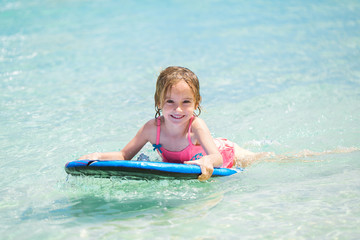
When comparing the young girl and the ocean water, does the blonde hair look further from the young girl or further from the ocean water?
the ocean water

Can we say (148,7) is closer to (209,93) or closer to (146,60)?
(146,60)

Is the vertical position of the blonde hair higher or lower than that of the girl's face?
higher

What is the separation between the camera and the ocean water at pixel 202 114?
305 cm

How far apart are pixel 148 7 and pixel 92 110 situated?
8.82m

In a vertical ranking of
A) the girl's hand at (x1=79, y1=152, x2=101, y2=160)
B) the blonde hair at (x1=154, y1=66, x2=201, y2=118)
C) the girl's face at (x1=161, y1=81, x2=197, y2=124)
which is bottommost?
the girl's hand at (x1=79, y1=152, x2=101, y2=160)

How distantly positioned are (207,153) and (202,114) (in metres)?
2.42

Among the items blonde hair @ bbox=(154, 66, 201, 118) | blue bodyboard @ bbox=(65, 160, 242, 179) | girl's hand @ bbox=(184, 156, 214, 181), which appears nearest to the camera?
blue bodyboard @ bbox=(65, 160, 242, 179)

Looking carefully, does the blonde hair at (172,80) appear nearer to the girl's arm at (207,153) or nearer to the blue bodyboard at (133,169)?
the girl's arm at (207,153)

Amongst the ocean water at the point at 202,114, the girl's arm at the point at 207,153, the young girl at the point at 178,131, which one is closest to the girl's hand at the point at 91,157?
the young girl at the point at 178,131

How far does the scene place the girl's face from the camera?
11.8 feet

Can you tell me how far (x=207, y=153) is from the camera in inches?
148

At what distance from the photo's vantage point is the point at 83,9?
13938mm

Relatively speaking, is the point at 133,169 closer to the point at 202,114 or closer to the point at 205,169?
the point at 205,169

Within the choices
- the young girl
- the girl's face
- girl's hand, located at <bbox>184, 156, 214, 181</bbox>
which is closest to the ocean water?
girl's hand, located at <bbox>184, 156, 214, 181</bbox>
